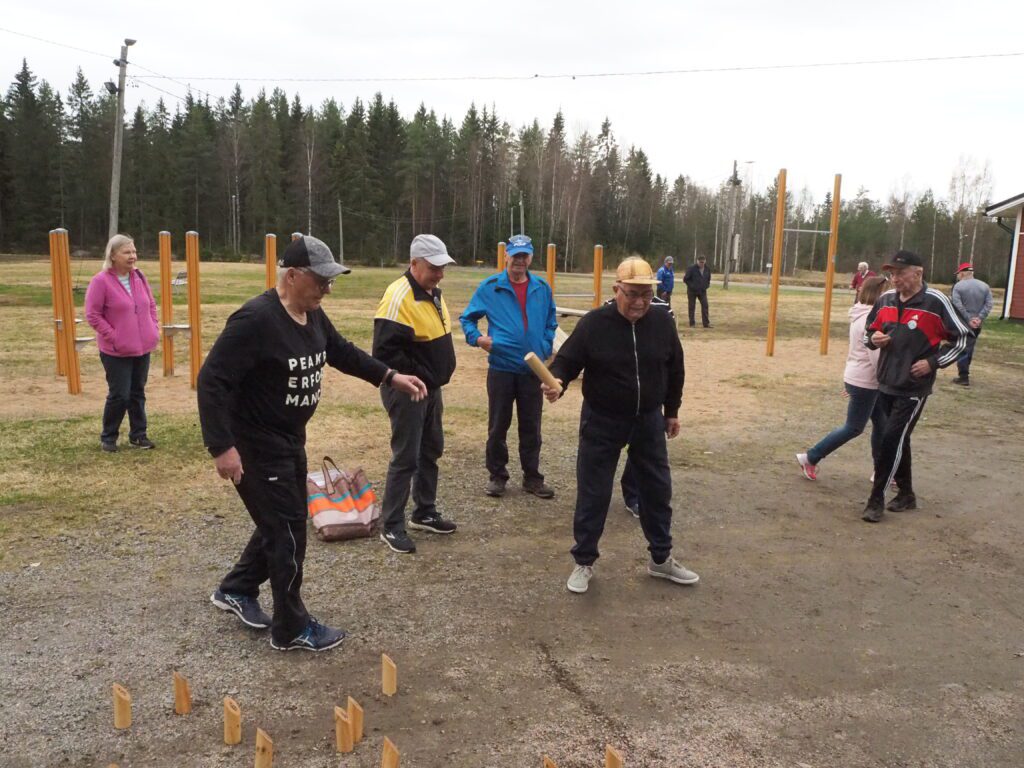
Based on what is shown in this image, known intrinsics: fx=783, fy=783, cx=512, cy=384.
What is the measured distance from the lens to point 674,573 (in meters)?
4.74

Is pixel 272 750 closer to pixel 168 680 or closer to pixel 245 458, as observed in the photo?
pixel 168 680

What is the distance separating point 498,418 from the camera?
627 centimetres

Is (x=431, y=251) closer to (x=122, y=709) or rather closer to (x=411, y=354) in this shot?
(x=411, y=354)

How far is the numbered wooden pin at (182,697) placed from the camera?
3.25 meters

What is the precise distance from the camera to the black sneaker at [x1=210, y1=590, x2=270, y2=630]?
4.01 m

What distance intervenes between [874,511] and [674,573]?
2.19 metres

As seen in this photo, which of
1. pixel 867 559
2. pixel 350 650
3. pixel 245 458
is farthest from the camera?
pixel 867 559

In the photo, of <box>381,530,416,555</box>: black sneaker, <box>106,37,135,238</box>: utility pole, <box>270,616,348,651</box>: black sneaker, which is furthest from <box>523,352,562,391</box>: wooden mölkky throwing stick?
<box>106,37,135,238</box>: utility pole

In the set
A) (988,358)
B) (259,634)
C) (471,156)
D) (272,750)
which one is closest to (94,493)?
(259,634)

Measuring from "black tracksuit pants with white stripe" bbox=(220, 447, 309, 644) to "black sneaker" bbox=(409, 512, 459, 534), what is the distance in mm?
1741

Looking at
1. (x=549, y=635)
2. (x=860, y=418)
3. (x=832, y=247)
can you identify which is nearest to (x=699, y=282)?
(x=832, y=247)

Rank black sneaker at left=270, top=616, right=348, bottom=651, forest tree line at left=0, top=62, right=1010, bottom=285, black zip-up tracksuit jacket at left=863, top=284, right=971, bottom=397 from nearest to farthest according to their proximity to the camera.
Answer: black sneaker at left=270, top=616, right=348, bottom=651, black zip-up tracksuit jacket at left=863, top=284, right=971, bottom=397, forest tree line at left=0, top=62, right=1010, bottom=285

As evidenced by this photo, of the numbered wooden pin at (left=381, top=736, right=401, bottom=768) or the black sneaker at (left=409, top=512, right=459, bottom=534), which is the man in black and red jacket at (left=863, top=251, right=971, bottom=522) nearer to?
the black sneaker at (left=409, top=512, right=459, bottom=534)

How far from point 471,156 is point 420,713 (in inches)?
2917
